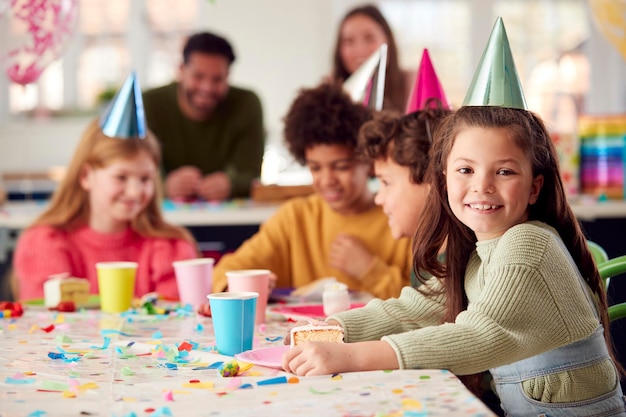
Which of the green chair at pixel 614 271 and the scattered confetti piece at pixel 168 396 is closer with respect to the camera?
the scattered confetti piece at pixel 168 396

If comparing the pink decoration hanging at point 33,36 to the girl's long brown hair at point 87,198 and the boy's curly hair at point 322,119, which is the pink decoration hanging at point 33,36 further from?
the boy's curly hair at point 322,119

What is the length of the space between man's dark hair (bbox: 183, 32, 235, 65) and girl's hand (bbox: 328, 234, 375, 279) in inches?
64.9

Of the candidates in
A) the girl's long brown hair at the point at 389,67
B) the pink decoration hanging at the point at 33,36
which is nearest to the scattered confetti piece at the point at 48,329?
the pink decoration hanging at the point at 33,36

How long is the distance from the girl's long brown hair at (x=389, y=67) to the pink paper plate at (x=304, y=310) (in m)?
1.72

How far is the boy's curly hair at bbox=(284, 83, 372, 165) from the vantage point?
2.27 meters

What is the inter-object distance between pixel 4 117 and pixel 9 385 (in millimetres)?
6769

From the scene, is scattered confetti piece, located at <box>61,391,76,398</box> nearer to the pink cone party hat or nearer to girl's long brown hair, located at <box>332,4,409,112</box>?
the pink cone party hat

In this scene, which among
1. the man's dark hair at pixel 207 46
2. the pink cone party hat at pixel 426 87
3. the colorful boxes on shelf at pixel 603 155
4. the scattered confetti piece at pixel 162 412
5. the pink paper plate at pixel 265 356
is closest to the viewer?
the scattered confetti piece at pixel 162 412

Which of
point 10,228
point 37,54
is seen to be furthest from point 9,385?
point 10,228

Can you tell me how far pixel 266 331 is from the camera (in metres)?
1.51

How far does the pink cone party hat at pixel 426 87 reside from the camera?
1.80 meters

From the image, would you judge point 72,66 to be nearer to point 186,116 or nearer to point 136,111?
point 186,116

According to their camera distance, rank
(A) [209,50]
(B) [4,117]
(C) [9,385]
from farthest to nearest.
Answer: (B) [4,117] < (A) [209,50] < (C) [9,385]

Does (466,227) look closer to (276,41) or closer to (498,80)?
(498,80)
